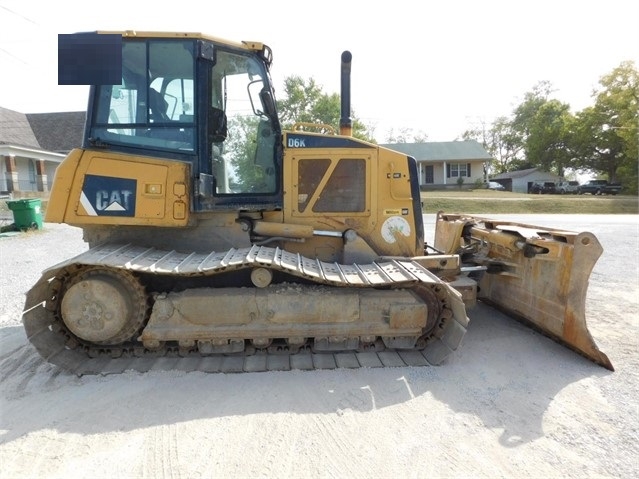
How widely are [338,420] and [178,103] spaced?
313cm

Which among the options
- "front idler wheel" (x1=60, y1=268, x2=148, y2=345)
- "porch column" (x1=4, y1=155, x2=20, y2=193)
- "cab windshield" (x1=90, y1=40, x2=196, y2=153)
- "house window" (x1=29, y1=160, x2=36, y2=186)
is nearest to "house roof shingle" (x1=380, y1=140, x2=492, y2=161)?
"house window" (x1=29, y1=160, x2=36, y2=186)

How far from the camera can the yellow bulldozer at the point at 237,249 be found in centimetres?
359

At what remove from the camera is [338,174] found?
168 inches

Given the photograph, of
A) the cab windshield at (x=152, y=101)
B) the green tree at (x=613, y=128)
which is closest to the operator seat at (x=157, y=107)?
the cab windshield at (x=152, y=101)

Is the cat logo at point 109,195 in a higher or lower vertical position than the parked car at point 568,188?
lower

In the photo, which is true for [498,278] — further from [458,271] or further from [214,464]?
[214,464]

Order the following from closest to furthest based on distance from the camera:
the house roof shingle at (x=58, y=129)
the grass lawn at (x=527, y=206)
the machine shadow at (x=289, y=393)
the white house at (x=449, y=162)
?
1. the machine shadow at (x=289, y=393)
2. the grass lawn at (x=527, y=206)
3. the house roof shingle at (x=58, y=129)
4. the white house at (x=449, y=162)

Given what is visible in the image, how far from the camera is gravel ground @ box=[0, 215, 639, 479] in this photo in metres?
2.44

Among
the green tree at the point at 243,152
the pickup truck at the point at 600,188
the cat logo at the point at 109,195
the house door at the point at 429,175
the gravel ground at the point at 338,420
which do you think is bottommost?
the gravel ground at the point at 338,420

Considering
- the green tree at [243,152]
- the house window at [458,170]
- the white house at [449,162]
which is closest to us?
the green tree at [243,152]

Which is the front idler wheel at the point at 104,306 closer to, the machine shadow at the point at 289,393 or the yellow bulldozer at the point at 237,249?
the yellow bulldozer at the point at 237,249

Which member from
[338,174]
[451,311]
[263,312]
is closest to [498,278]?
[451,311]

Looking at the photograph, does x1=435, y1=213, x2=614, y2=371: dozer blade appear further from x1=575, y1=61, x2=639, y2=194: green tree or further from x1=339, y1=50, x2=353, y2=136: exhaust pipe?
x1=575, y1=61, x2=639, y2=194: green tree

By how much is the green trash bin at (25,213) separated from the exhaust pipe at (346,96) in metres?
12.9
